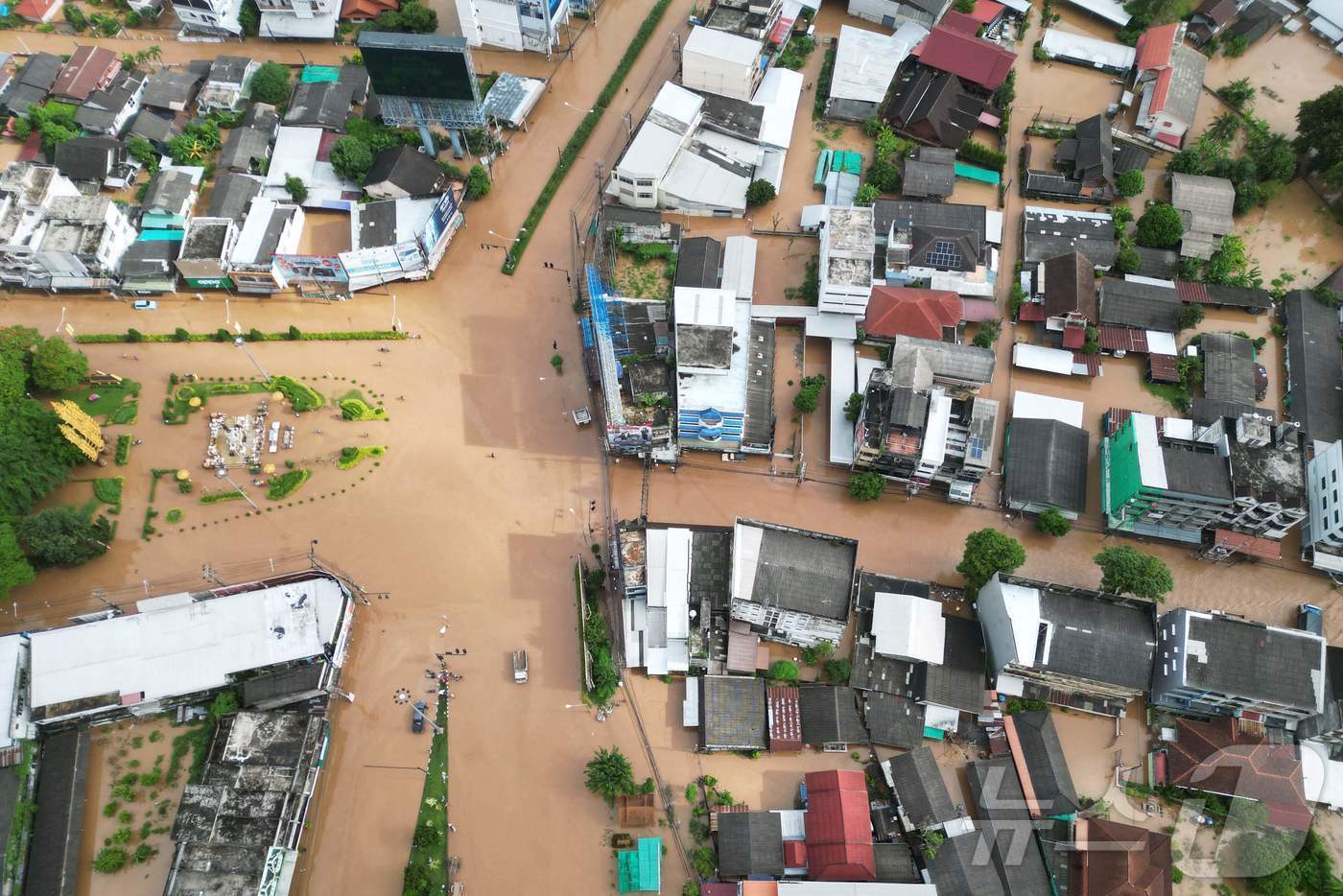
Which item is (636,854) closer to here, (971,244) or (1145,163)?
(971,244)

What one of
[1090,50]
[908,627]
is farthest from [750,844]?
[1090,50]

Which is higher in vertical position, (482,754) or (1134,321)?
(1134,321)

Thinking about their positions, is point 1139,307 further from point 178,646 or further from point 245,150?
point 245,150

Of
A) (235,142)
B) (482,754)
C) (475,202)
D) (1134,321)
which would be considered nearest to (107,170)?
(235,142)

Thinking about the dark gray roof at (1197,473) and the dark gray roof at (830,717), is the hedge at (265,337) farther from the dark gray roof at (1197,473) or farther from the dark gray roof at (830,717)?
the dark gray roof at (1197,473)

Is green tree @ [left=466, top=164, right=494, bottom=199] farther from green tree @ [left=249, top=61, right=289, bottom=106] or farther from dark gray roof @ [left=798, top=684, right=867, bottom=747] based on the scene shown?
dark gray roof @ [left=798, top=684, right=867, bottom=747]

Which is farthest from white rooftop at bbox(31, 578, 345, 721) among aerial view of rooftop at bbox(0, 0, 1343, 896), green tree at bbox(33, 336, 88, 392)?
green tree at bbox(33, 336, 88, 392)
